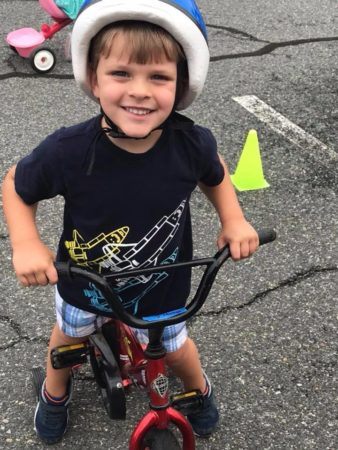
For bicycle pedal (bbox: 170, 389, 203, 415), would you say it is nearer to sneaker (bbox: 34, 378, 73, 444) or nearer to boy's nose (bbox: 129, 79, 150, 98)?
sneaker (bbox: 34, 378, 73, 444)

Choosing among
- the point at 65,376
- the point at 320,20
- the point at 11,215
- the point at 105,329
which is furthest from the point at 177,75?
the point at 320,20

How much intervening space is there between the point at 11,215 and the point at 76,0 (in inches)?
144

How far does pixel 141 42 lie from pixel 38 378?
150 cm

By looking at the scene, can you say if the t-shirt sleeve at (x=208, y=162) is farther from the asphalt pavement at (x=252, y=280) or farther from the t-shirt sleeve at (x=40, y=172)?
the asphalt pavement at (x=252, y=280)

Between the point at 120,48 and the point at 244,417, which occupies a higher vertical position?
the point at 120,48

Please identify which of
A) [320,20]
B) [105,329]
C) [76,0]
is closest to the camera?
[105,329]

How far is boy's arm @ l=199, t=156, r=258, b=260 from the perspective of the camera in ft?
6.50

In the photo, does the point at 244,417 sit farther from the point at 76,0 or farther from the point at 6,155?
the point at 76,0

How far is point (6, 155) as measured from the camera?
434 cm

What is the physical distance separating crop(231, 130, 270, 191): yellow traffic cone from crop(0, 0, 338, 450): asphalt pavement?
0.28 feet

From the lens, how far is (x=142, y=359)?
2.22 m

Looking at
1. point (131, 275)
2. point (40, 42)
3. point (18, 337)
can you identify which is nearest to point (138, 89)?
point (131, 275)

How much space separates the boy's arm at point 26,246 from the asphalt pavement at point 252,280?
3.30 feet

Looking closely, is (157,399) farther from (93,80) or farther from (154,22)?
(154,22)
